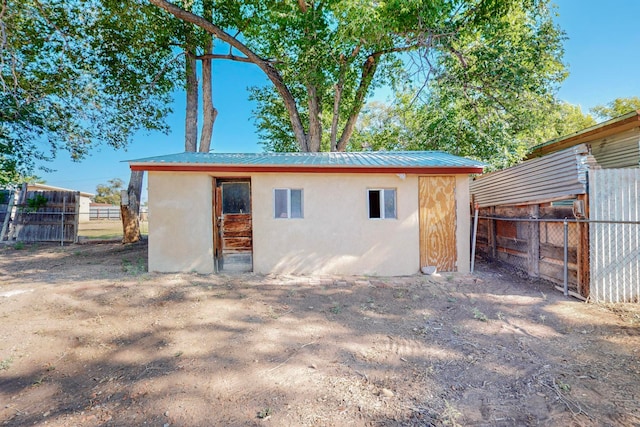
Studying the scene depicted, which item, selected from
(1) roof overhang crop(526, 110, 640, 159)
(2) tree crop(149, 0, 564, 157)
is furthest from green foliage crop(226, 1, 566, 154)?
(1) roof overhang crop(526, 110, 640, 159)

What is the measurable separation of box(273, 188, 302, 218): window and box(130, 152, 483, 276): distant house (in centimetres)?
2

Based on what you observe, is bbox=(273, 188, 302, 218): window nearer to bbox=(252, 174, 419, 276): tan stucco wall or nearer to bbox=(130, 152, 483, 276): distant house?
bbox=(130, 152, 483, 276): distant house

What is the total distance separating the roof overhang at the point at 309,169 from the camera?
21.2ft

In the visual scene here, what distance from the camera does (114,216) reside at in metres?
29.2

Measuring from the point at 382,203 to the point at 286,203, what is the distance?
2.27m

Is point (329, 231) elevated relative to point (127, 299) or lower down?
elevated

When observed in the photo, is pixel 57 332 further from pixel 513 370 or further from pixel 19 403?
pixel 513 370

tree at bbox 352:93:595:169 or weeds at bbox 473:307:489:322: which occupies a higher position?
tree at bbox 352:93:595:169

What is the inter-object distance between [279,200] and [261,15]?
335 inches

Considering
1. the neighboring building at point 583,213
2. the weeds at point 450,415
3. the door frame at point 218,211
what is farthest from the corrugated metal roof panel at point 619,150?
the door frame at point 218,211

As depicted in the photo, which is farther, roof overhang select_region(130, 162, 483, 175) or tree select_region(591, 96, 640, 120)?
tree select_region(591, 96, 640, 120)

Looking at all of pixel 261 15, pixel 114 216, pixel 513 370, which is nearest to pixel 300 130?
pixel 261 15

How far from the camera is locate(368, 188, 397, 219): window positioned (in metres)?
6.79

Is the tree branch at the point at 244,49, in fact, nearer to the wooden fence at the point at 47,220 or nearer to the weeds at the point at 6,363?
the wooden fence at the point at 47,220
